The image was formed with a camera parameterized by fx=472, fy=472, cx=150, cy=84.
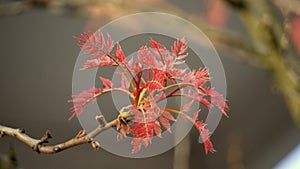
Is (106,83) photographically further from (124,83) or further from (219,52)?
(219,52)

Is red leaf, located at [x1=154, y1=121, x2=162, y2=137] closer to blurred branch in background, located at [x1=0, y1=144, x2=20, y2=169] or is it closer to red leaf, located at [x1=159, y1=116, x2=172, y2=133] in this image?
red leaf, located at [x1=159, y1=116, x2=172, y2=133]

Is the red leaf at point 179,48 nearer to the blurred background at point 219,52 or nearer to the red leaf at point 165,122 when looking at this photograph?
the red leaf at point 165,122

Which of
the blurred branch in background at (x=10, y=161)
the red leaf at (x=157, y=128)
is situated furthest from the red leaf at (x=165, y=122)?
the blurred branch in background at (x=10, y=161)

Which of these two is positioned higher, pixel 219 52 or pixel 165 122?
pixel 219 52

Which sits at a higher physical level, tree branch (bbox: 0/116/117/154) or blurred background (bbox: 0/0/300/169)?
blurred background (bbox: 0/0/300/169)

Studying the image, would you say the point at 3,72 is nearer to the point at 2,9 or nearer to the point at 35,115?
the point at 35,115

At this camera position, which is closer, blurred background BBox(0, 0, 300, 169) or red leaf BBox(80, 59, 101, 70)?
red leaf BBox(80, 59, 101, 70)

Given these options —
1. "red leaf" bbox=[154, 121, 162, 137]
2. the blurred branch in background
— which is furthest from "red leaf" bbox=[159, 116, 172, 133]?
the blurred branch in background

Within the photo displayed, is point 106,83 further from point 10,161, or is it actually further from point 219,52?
point 219,52

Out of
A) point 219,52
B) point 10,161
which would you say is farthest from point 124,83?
point 219,52

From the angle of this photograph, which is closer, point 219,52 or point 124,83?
point 124,83
